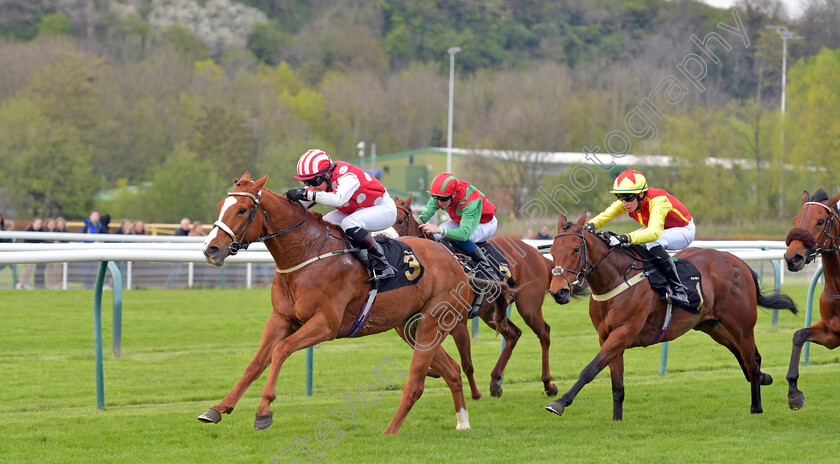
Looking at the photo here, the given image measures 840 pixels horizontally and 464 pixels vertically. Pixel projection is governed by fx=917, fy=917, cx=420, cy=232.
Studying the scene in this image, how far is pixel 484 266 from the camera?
23.2 ft

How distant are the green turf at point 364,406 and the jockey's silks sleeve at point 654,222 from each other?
124cm

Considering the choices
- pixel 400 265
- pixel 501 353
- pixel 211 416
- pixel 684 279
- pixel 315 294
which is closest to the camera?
pixel 211 416

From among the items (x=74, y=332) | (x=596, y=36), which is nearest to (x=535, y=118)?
(x=74, y=332)

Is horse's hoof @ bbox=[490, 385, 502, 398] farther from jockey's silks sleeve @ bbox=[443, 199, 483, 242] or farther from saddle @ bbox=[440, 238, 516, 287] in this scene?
jockey's silks sleeve @ bbox=[443, 199, 483, 242]

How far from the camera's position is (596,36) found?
75188mm

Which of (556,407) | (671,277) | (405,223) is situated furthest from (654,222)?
(405,223)

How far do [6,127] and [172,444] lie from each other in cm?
3141

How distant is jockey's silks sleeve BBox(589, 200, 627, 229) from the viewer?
6742 millimetres

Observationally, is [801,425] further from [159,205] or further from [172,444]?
[159,205]

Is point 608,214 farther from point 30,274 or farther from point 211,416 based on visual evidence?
point 30,274

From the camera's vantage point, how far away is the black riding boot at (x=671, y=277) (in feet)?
21.2

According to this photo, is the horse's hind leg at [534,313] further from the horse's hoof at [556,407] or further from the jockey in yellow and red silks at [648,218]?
the horse's hoof at [556,407]

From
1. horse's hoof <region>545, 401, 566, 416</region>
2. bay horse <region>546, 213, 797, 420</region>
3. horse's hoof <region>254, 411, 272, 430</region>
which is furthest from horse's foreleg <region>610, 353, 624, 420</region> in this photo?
horse's hoof <region>254, 411, 272, 430</region>

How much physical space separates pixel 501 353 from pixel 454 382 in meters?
1.51
